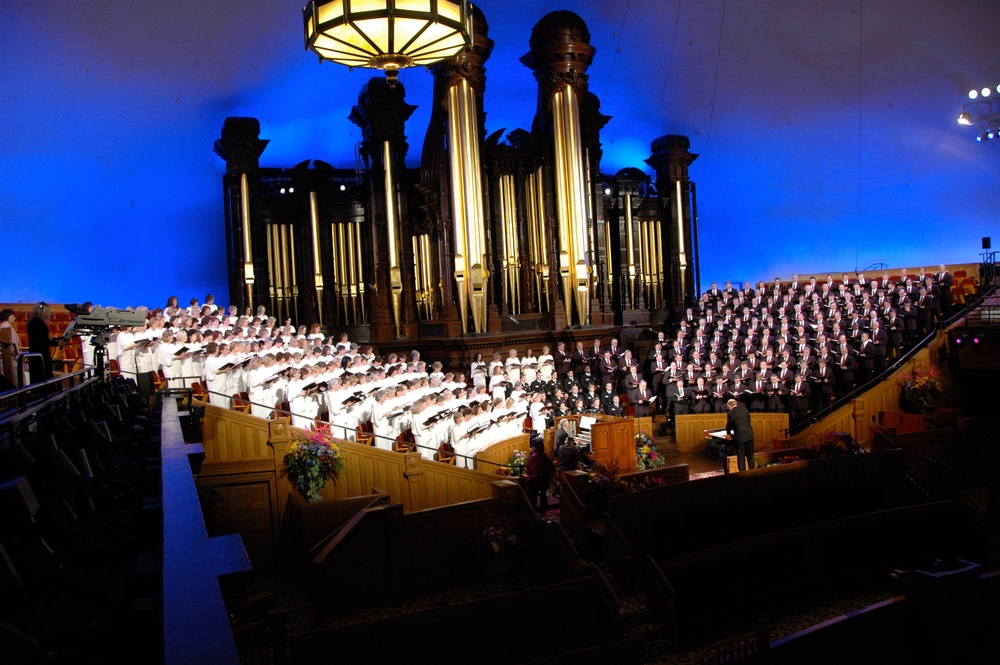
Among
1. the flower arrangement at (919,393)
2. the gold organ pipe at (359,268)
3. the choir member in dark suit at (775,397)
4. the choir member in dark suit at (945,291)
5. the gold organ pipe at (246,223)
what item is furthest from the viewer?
the gold organ pipe at (359,268)

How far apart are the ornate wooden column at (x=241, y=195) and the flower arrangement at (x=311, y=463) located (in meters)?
6.66

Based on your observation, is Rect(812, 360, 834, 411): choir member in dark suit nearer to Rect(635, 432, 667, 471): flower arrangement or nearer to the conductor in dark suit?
Rect(635, 432, 667, 471): flower arrangement

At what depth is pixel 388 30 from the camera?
15.9 ft

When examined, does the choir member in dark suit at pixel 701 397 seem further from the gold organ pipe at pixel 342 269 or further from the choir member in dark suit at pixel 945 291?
the gold organ pipe at pixel 342 269

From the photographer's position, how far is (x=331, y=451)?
9.17 m

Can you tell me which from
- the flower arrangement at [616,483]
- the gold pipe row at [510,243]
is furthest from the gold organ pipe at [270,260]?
the flower arrangement at [616,483]

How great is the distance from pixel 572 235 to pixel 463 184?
2.61m

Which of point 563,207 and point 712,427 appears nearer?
point 712,427

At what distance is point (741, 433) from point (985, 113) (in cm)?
1381

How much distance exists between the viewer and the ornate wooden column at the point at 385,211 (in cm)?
1549

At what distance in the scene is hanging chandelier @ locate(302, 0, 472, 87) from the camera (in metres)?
4.73

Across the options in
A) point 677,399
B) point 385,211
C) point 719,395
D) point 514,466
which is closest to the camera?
point 514,466

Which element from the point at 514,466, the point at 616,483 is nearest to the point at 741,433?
the point at 616,483

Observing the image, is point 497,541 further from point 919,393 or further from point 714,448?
point 919,393
